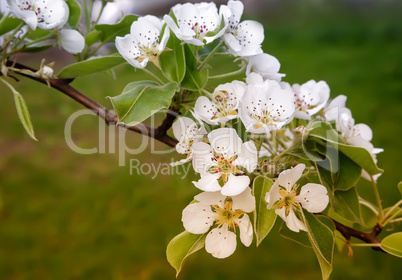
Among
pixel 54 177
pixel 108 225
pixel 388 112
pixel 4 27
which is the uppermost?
pixel 4 27

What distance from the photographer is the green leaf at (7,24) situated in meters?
0.57

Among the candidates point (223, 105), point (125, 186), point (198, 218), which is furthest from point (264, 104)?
point (125, 186)

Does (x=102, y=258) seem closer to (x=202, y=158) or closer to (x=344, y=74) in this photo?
(x=202, y=158)

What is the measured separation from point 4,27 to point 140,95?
0.23m

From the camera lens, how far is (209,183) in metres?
0.46

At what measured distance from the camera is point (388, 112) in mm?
2170

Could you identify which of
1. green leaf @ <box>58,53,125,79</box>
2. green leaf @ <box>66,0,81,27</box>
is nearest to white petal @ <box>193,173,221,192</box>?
green leaf @ <box>58,53,125,79</box>

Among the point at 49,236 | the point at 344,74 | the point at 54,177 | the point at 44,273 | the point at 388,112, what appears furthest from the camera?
the point at 344,74

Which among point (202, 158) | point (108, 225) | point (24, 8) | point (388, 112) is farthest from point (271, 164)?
point (388, 112)

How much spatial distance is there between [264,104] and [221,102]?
51mm

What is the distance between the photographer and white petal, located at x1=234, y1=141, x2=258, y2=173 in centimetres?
47

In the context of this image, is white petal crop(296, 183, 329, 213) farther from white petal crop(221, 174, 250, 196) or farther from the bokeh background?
the bokeh background

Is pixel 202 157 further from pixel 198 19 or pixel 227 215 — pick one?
pixel 198 19

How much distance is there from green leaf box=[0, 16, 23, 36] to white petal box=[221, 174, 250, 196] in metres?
0.37
